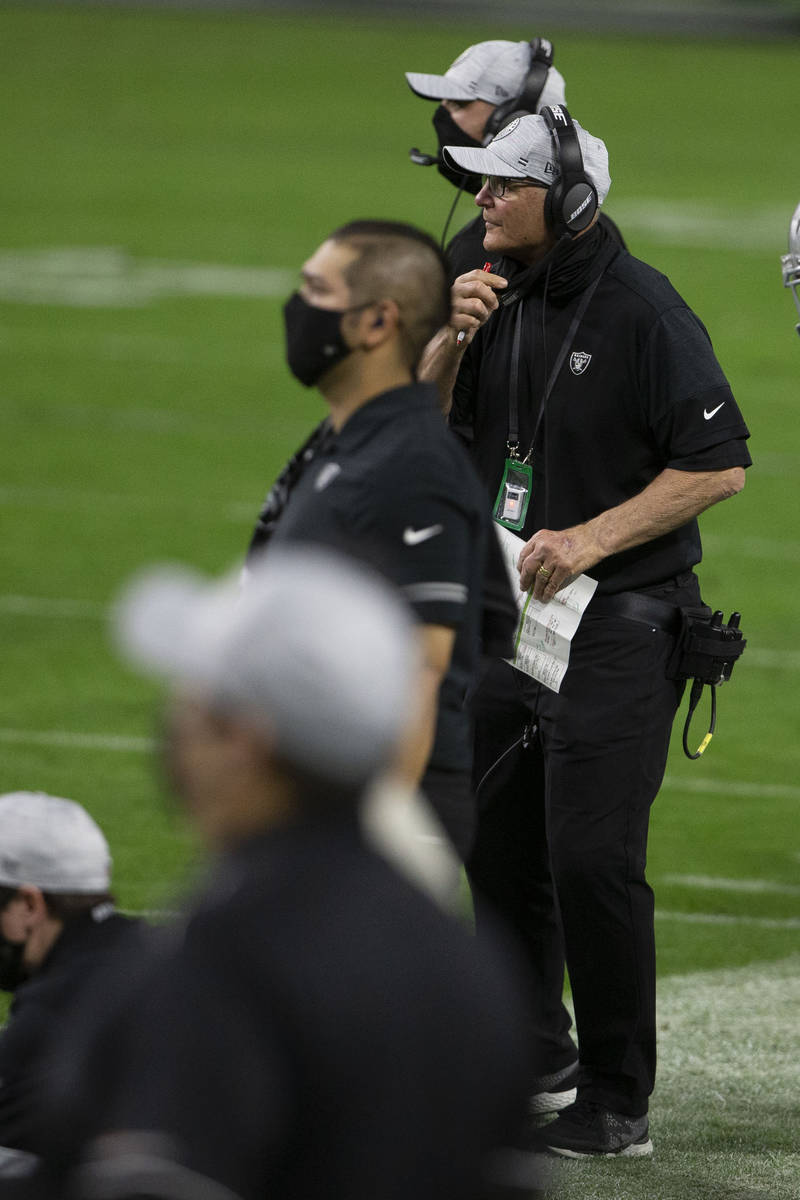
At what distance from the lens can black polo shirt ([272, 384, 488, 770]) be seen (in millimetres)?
3568

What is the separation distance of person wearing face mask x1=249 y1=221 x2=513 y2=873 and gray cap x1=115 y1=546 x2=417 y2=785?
1365mm

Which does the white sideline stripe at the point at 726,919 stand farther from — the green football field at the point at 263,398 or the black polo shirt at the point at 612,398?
the black polo shirt at the point at 612,398

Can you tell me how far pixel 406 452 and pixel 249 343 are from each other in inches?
577

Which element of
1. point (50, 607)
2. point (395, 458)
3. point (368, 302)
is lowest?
point (50, 607)

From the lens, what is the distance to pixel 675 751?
9.19m

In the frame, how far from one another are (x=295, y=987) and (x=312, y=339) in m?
1.87

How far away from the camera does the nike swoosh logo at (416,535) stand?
357 centimetres

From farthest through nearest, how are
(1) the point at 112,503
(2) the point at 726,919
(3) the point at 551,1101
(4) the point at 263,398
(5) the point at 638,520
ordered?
(4) the point at 263,398
(1) the point at 112,503
(2) the point at 726,919
(3) the point at 551,1101
(5) the point at 638,520

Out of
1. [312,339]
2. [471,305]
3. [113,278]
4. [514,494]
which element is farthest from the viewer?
[113,278]

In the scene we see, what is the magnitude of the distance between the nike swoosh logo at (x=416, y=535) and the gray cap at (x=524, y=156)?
157cm

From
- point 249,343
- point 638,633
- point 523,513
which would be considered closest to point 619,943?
point 638,633

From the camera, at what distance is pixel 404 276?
144 inches

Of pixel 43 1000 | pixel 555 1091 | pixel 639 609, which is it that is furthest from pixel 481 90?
pixel 43 1000

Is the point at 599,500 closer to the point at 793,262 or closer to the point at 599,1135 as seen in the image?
the point at 793,262
